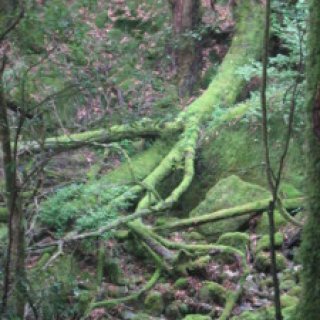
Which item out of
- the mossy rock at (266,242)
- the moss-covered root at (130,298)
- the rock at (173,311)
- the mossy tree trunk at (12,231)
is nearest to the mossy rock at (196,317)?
the rock at (173,311)

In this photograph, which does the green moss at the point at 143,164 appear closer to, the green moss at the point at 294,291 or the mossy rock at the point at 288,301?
the green moss at the point at 294,291

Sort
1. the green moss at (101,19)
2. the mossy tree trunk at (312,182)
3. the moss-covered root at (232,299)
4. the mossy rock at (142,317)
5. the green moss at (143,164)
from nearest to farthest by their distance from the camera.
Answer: the mossy tree trunk at (312,182)
the moss-covered root at (232,299)
the mossy rock at (142,317)
the green moss at (143,164)
the green moss at (101,19)

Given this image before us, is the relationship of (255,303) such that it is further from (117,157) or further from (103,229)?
(117,157)

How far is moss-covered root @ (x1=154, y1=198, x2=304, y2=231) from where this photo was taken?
20.7 feet

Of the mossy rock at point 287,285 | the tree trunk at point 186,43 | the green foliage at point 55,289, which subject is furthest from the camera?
the tree trunk at point 186,43

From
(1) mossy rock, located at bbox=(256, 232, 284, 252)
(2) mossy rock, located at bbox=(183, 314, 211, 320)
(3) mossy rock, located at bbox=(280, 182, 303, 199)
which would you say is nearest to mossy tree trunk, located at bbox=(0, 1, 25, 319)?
(2) mossy rock, located at bbox=(183, 314, 211, 320)

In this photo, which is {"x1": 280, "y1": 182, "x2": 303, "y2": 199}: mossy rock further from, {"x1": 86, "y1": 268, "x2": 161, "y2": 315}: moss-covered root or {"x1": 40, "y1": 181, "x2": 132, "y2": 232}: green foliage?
{"x1": 40, "y1": 181, "x2": 132, "y2": 232}: green foliage

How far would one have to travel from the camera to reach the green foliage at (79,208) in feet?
18.2

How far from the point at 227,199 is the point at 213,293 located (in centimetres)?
162

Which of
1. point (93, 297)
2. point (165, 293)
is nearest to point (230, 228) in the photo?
point (165, 293)

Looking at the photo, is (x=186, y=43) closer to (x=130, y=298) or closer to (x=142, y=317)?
(x=130, y=298)

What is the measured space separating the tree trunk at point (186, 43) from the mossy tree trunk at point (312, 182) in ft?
29.2

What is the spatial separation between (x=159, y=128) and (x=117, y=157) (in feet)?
3.09

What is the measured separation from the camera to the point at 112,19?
540 inches
